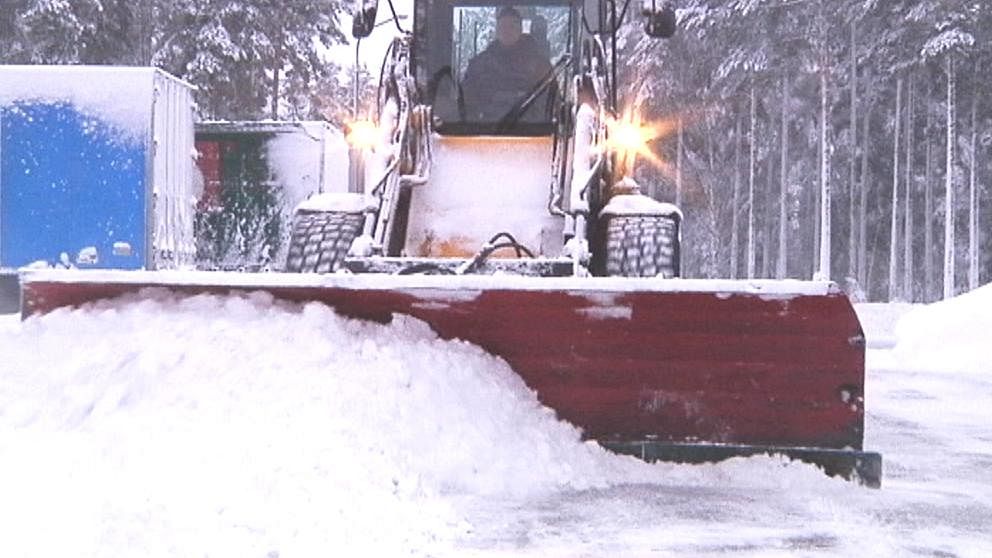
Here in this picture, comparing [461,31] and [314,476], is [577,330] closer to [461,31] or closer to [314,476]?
[314,476]

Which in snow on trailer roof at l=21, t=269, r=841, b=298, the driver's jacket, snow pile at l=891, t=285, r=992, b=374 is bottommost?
snow pile at l=891, t=285, r=992, b=374

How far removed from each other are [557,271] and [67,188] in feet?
27.8

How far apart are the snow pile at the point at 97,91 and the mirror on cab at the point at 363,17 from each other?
6.30m

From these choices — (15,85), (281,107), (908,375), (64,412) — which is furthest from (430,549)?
(281,107)

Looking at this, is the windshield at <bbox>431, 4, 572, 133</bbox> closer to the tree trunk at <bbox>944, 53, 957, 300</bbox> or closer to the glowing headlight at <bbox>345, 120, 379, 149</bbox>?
the glowing headlight at <bbox>345, 120, 379, 149</bbox>

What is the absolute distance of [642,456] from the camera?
5.16m

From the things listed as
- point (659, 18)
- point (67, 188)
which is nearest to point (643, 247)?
point (659, 18)

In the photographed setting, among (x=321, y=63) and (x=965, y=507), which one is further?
(x=321, y=63)

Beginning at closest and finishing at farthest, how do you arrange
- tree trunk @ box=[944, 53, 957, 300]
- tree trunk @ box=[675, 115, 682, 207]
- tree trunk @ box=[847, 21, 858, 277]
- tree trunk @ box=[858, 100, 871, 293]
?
tree trunk @ box=[944, 53, 957, 300]
tree trunk @ box=[847, 21, 858, 277]
tree trunk @ box=[858, 100, 871, 293]
tree trunk @ box=[675, 115, 682, 207]

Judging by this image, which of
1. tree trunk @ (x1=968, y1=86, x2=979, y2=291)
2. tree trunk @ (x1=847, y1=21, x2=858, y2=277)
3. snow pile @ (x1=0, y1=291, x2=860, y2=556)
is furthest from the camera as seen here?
tree trunk @ (x1=847, y1=21, x2=858, y2=277)

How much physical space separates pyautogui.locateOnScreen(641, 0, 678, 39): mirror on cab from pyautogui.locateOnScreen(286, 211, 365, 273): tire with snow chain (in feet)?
6.31

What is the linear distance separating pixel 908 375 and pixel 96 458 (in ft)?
28.7

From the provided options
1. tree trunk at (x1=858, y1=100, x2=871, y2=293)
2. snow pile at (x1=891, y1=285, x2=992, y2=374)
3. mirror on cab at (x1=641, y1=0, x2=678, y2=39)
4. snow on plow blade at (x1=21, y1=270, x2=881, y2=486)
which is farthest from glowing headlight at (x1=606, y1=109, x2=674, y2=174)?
tree trunk at (x1=858, y1=100, x2=871, y2=293)

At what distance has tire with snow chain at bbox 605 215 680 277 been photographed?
263 inches
